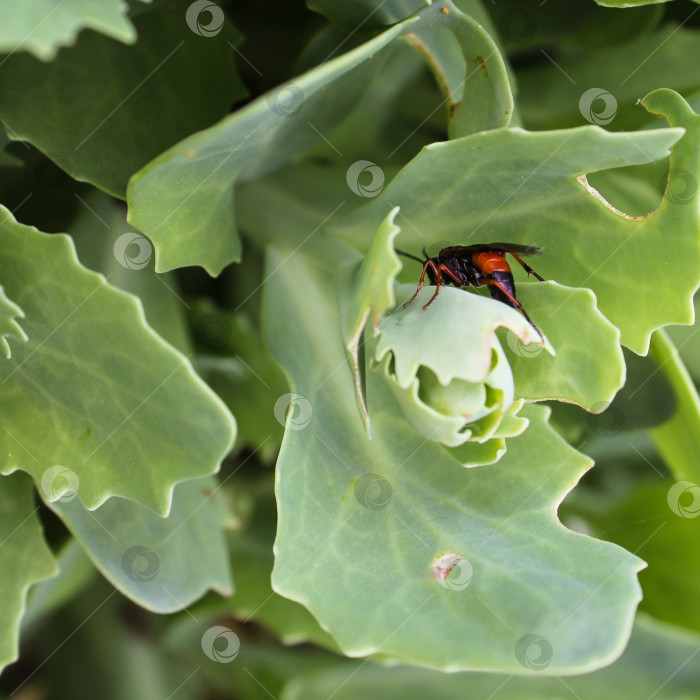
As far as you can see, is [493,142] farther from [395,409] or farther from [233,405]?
[233,405]

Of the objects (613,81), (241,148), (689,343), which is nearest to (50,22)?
(241,148)

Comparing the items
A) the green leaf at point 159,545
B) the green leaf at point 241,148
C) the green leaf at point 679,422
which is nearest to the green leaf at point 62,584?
the green leaf at point 159,545

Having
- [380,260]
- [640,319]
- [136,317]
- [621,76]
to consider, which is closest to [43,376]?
[136,317]

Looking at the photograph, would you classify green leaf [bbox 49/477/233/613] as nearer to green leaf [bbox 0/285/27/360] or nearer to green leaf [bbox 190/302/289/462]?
green leaf [bbox 190/302/289/462]

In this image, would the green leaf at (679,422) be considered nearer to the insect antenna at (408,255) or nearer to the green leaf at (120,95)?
the insect antenna at (408,255)

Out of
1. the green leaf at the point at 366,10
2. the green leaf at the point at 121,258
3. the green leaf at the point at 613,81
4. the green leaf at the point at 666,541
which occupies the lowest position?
the green leaf at the point at 666,541

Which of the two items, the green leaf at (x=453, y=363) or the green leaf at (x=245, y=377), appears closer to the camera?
the green leaf at (x=453, y=363)
